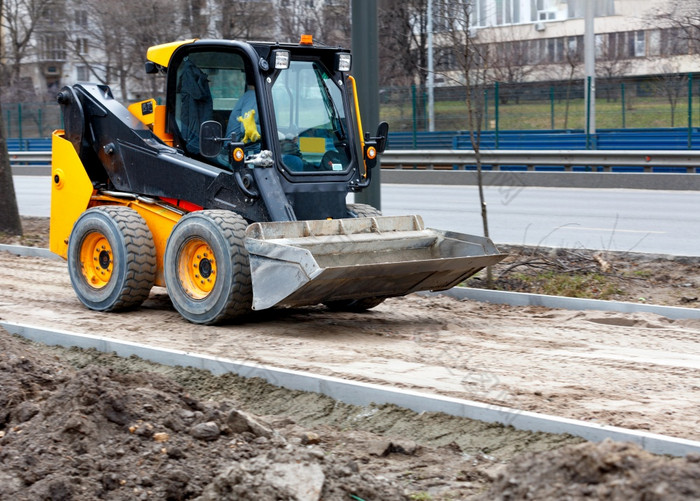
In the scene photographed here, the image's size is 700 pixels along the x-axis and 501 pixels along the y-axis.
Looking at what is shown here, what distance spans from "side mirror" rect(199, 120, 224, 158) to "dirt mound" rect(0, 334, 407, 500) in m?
3.11

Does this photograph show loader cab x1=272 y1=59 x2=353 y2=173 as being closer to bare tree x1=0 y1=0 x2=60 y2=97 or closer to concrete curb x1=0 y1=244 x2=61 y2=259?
concrete curb x1=0 y1=244 x2=61 y2=259

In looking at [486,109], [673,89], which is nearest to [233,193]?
[673,89]

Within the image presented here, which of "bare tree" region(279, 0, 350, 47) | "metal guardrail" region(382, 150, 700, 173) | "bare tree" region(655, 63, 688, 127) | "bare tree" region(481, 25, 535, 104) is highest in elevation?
"bare tree" region(279, 0, 350, 47)

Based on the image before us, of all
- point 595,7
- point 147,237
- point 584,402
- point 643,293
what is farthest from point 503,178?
point 584,402

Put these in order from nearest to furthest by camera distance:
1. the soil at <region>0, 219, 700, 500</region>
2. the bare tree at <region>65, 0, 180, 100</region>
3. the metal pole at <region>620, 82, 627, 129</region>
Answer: the soil at <region>0, 219, 700, 500</region> < the metal pole at <region>620, 82, 627, 129</region> < the bare tree at <region>65, 0, 180, 100</region>

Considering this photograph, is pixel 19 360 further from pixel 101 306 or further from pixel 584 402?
pixel 584 402

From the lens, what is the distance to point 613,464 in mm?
3713

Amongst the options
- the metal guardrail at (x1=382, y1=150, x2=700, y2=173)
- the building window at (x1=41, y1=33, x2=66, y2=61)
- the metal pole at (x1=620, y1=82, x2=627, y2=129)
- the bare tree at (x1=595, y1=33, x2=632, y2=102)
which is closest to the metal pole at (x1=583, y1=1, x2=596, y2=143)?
the metal pole at (x1=620, y1=82, x2=627, y2=129)

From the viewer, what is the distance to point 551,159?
77.7 ft

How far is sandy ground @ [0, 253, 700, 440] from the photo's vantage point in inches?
→ 235

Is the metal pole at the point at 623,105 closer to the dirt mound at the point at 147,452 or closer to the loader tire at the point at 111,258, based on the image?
the loader tire at the point at 111,258

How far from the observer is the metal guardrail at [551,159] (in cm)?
2172

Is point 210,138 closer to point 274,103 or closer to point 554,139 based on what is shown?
point 274,103

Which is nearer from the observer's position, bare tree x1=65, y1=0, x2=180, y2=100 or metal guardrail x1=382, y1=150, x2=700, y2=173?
metal guardrail x1=382, y1=150, x2=700, y2=173
